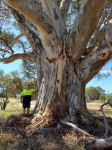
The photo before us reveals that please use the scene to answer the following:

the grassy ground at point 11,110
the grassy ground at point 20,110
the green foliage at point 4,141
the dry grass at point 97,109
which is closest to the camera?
the green foliage at point 4,141

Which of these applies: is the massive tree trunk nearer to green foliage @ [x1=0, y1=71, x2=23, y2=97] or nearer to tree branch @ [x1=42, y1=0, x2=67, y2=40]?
tree branch @ [x1=42, y1=0, x2=67, y2=40]

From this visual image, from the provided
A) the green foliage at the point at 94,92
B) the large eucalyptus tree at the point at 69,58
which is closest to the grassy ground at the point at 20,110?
the large eucalyptus tree at the point at 69,58

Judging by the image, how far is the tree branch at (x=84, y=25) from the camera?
11.5m

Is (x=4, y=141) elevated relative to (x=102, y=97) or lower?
lower

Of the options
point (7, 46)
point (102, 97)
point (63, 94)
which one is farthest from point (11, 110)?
point (102, 97)

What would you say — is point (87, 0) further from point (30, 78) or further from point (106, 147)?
point (30, 78)

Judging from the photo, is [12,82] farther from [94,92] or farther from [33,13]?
[33,13]

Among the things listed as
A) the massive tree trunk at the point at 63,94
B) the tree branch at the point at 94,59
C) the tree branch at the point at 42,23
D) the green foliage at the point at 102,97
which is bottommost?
the massive tree trunk at the point at 63,94

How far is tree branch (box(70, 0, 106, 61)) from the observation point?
11.5 metres

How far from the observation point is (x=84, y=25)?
472 inches

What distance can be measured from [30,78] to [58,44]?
16268 mm

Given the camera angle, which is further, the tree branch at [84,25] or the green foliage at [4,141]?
the tree branch at [84,25]

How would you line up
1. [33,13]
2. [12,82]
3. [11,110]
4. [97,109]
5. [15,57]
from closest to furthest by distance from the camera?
[33,13] → [15,57] → [11,110] → [97,109] → [12,82]

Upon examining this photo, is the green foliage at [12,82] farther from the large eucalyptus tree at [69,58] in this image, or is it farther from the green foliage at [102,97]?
the large eucalyptus tree at [69,58]
